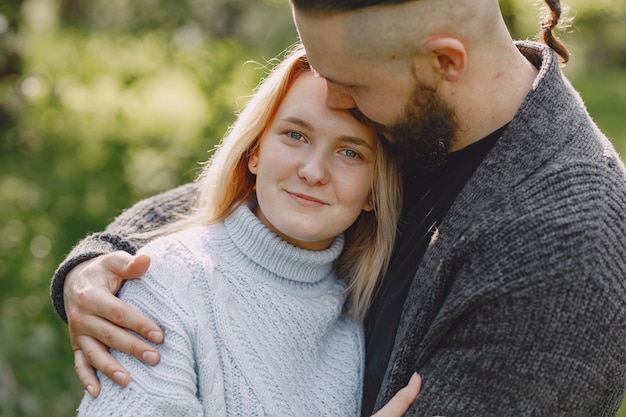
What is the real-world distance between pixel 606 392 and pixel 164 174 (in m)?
3.39

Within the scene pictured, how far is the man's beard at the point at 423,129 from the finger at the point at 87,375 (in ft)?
3.22

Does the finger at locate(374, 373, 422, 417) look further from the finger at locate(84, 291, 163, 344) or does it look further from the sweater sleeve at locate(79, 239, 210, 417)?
the finger at locate(84, 291, 163, 344)

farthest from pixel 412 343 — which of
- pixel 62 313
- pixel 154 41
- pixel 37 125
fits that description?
pixel 37 125

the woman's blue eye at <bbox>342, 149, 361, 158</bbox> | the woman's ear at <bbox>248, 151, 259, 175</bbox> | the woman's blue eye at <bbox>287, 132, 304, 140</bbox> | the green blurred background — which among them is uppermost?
the woman's blue eye at <bbox>287, 132, 304, 140</bbox>

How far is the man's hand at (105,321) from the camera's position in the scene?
2061mm

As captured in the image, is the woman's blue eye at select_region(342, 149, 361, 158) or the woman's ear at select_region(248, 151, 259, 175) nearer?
the woman's blue eye at select_region(342, 149, 361, 158)

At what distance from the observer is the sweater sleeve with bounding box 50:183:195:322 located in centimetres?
250

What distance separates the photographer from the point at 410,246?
243cm

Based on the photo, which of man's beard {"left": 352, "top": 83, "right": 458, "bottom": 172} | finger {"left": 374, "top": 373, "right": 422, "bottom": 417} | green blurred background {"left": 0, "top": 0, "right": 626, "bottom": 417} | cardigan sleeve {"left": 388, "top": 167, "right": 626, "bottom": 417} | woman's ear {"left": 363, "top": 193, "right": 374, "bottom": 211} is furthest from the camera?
green blurred background {"left": 0, "top": 0, "right": 626, "bottom": 417}

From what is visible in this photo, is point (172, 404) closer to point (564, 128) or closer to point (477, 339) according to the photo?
point (477, 339)

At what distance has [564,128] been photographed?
2.15 meters

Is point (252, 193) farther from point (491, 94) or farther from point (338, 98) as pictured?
point (491, 94)

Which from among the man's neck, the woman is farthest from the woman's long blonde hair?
the man's neck

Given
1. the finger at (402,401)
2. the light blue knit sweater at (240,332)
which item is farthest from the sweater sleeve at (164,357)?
the finger at (402,401)
